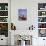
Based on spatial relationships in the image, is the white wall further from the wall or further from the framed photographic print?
the framed photographic print

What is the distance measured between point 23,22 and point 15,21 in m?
0.41

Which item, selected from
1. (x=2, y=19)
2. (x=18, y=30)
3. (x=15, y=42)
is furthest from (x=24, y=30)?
(x=2, y=19)

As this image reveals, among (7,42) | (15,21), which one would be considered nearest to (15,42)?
(7,42)

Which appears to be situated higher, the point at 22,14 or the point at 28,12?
the point at 28,12

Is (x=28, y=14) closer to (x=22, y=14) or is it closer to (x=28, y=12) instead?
(x=28, y=12)

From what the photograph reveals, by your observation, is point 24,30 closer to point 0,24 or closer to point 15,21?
point 15,21

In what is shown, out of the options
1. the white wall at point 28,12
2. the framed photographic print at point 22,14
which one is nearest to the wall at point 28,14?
the white wall at point 28,12

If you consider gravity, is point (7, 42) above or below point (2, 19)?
below

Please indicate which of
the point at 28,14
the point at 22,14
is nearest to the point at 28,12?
the point at 28,14

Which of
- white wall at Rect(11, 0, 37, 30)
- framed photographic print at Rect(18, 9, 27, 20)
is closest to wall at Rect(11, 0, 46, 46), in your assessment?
white wall at Rect(11, 0, 37, 30)

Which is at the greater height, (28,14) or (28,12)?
(28,12)

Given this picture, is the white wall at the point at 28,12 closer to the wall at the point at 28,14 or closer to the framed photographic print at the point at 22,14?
the wall at the point at 28,14

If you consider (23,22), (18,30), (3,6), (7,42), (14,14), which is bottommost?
(7,42)

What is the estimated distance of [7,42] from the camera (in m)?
6.58
